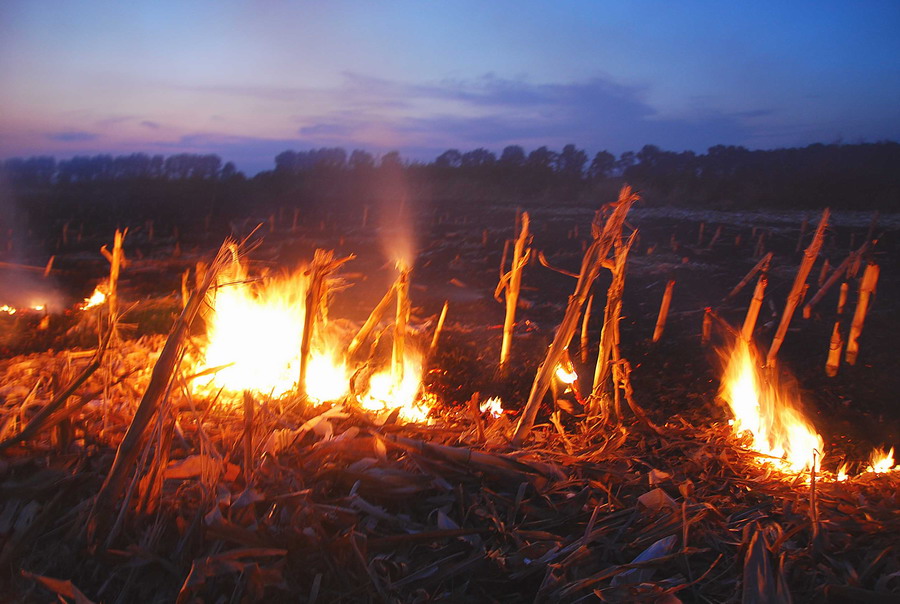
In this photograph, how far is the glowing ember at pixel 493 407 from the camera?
4.09 metres

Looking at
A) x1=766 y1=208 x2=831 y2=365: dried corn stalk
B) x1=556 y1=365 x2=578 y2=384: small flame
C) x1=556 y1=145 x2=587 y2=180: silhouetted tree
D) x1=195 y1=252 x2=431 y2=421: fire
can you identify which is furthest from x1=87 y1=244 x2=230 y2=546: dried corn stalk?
x1=556 y1=145 x2=587 y2=180: silhouetted tree

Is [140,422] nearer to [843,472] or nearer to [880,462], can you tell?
[843,472]

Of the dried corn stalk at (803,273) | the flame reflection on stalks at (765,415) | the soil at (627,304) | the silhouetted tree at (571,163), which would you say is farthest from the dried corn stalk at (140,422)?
the silhouetted tree at (571,163)

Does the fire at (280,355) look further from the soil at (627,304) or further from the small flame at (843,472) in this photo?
the small flame at (843,472)

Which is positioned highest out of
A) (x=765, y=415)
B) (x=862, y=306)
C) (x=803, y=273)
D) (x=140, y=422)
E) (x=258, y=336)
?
(x=803, y=273)

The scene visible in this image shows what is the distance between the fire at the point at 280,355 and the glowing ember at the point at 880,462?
295 cm

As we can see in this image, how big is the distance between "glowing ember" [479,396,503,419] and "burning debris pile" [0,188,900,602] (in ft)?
1.42

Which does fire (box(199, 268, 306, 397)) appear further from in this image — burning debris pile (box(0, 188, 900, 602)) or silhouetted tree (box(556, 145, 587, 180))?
silhouetted tree (box(556, 145, 587, 180))

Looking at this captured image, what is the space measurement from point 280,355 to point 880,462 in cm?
428

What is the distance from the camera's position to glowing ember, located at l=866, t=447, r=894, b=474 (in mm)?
3609

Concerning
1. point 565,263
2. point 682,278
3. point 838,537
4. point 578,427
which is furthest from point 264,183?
point 838,537

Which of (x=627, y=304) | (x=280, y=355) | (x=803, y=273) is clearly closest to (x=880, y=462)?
(x=803, y=273)

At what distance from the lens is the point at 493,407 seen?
14.2ft

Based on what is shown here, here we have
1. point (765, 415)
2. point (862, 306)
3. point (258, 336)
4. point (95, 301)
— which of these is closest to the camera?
point (765, 415)
